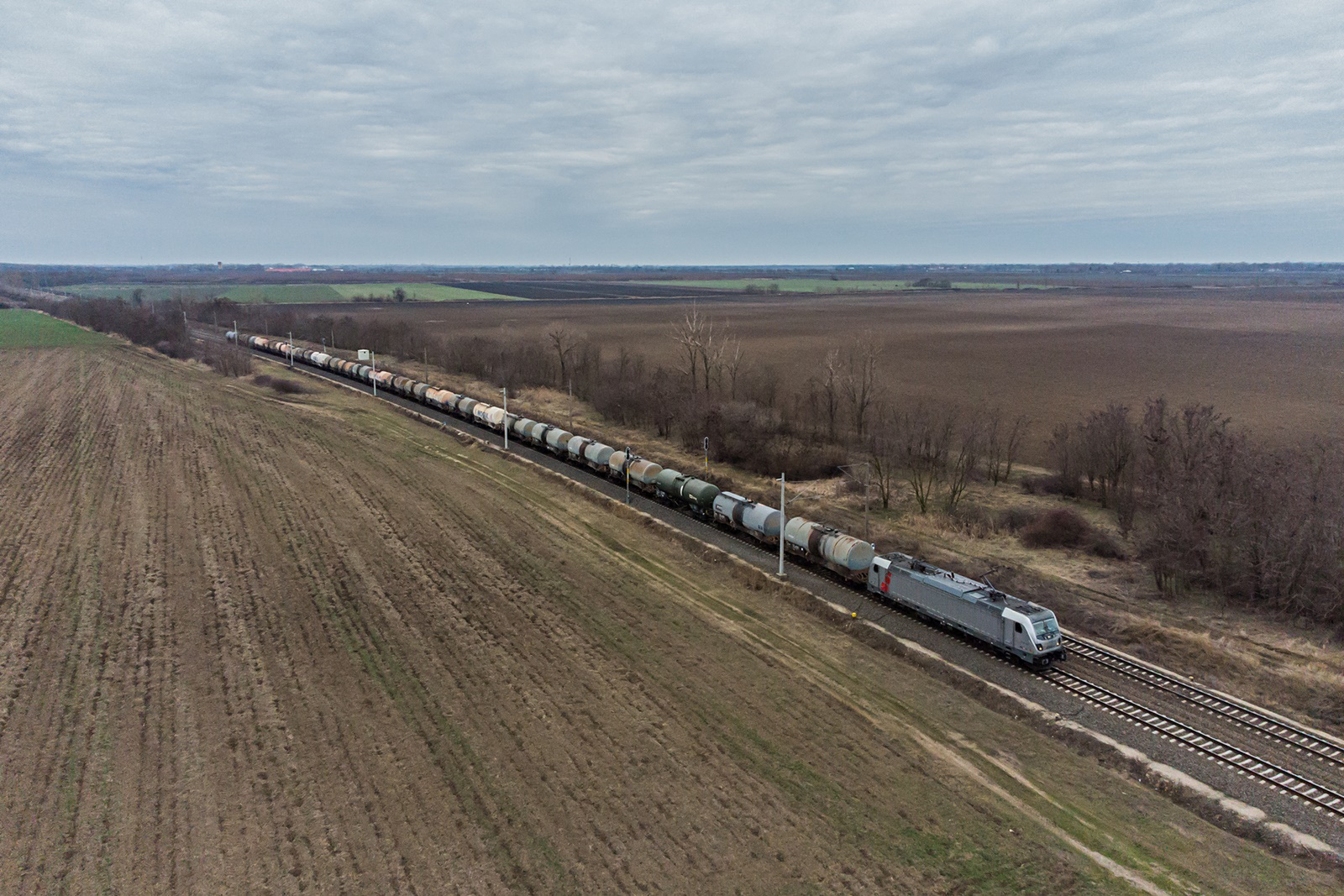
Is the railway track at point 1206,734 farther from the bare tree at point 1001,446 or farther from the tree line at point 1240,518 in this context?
the bare tree at point 1001,446

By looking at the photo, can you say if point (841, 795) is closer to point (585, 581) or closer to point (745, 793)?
point (745, 793)

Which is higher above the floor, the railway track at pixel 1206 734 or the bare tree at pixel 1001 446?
the bare tree at pixel 1001 446

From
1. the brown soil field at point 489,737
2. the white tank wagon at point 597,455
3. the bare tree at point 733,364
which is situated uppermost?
the bare tree at point 733,364

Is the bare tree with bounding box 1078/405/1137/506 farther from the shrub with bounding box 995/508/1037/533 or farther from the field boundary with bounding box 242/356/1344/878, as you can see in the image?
the field boundary with bounding box 242/356/1344/878

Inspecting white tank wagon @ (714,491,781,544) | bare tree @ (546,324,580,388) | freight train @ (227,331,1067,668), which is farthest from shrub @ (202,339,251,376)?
white tank wagon @ (714,491,781,544)

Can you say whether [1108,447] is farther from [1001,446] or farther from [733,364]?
[733,364]

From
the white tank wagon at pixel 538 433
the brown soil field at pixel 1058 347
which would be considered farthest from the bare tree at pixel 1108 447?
the white tank wagon at pixel 538 433
